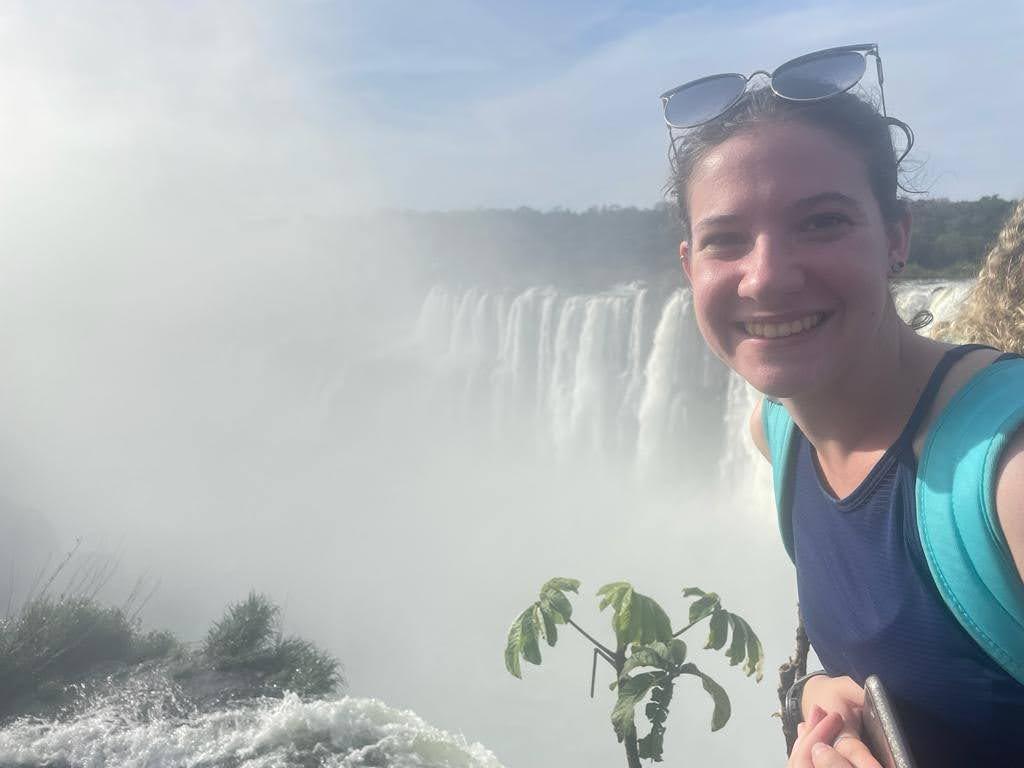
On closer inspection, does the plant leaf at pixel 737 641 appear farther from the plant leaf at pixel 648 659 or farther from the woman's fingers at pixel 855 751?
the woman's fingers at pixel 855 751

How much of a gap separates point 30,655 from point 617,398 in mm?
12005

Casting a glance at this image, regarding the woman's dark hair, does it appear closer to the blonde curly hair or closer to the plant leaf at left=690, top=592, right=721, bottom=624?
the blonde curly hair

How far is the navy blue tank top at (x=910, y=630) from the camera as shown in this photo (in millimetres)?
680

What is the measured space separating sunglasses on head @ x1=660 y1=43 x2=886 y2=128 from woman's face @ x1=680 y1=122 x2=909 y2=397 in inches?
3.1

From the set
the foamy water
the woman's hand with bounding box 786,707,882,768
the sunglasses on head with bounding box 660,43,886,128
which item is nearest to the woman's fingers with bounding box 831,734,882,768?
the woman's hand with bounding box 786,707,882,768

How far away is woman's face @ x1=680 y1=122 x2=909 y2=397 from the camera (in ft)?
2.56

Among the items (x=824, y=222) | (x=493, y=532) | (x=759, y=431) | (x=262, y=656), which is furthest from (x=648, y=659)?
(x=493, y=532)

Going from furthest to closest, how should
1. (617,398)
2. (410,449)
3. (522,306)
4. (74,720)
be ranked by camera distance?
(410,449), (522,306), (617,398), (74,720)

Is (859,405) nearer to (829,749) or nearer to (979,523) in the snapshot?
(979,523)

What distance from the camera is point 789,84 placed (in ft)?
2.83

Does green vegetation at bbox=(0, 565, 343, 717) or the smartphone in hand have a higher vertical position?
green vegetation at bbox=(0, 565, 343, 717)

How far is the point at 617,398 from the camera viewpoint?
52.3 feet

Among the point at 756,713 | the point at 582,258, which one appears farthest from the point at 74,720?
the point at 582,258

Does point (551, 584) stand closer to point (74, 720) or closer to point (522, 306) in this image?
point (74, 720)
